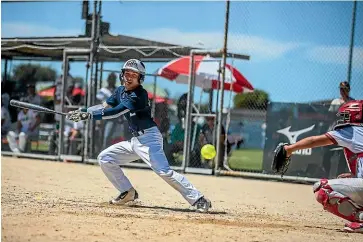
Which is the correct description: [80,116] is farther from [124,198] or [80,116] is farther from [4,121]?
[4,121]

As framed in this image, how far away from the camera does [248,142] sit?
113 ft

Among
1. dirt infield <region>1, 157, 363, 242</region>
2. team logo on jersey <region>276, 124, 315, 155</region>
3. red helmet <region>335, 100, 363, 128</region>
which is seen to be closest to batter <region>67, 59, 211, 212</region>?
dirt infield <region>1, 157, 363, 242</region>

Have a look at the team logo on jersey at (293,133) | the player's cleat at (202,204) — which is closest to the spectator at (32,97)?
the team logo on jersey at (293,133)

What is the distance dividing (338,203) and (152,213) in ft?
7.72

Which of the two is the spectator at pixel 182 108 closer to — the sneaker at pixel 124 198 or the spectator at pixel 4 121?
the spectator at pixel 4 121

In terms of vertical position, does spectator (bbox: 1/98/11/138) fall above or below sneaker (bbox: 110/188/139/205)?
above

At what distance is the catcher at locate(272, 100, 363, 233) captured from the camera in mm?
7457

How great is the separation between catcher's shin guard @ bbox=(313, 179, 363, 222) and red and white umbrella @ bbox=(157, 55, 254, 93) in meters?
8.65

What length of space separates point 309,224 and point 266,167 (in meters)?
7.18

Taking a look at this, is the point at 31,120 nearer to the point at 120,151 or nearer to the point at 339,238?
the point at 120,151

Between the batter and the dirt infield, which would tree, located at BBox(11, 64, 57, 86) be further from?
the batter

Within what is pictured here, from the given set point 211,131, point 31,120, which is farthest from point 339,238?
point 31,120

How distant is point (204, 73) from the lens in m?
16.8

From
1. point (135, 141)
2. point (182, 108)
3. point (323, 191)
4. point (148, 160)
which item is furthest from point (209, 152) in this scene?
point (323, 191)
